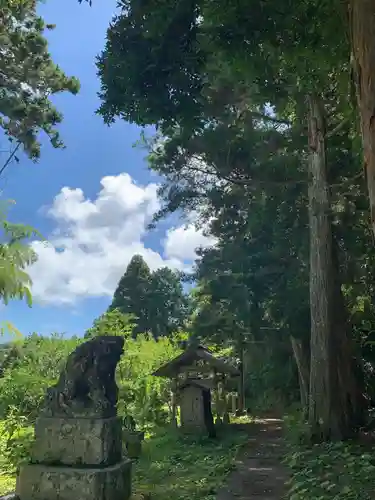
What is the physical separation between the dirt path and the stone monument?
4.89 feet

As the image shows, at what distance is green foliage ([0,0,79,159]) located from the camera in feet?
36.4

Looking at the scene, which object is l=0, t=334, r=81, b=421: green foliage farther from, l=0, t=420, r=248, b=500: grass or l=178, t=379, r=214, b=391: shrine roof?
l=178, t=379, r=214, b=391: shrine roof

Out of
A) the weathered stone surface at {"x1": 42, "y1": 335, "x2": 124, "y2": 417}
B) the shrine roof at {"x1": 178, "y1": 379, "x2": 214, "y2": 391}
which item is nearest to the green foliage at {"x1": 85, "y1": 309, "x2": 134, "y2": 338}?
the shrine roof at {"x1": 178, "y1": 379, "x2": 214, "y2": 391}

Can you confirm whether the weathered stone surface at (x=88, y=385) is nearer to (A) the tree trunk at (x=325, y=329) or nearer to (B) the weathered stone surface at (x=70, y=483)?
(B) the weathered stone surface at (x=70, y=483)

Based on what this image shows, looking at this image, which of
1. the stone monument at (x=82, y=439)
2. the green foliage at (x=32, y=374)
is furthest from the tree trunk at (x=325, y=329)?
the green foliage at (x=32, y=374)

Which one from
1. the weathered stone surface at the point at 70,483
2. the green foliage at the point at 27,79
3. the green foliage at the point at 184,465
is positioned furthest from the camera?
the green foliage at the point at 27,79

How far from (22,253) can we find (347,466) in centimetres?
519

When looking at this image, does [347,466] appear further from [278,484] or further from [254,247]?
[254,247]

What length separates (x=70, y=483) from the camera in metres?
5.18

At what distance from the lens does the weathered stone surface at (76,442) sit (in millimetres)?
5363

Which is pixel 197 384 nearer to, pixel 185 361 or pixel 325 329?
pixel 185 361

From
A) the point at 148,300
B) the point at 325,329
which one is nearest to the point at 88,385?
the point at 325,329

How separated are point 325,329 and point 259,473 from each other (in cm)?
308

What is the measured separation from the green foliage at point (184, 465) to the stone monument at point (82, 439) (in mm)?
1075
